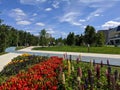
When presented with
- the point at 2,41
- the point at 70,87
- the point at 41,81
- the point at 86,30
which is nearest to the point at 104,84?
the point at 70,87

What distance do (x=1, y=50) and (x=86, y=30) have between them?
95.8 feet

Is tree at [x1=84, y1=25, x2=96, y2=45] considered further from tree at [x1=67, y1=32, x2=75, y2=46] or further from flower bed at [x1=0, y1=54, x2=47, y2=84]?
flower bed at [x1=0, y1=54, x2=47, y2=84]

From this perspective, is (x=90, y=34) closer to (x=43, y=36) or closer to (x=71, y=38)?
(x=71, y=38)

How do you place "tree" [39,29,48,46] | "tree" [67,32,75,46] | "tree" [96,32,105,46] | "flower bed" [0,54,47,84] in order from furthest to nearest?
"tree" [67,32,75,46]
"tree" [39,29,48,46]
"tree" [96,32,105,46]
"flower bed" [0,54,47,84]

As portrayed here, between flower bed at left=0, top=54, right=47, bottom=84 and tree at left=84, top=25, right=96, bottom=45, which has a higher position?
tree at left=84, top=25, right=96, bottom=45

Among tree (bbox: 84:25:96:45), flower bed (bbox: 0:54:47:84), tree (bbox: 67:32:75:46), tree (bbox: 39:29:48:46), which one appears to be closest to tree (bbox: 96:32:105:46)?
tree (bbox: 84:25:96:45)

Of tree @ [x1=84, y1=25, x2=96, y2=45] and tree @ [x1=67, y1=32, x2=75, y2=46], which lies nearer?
tree @ [x1=84, y1=25, x2=96, y2=45]

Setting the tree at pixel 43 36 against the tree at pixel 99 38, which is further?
the tree at pixel 43 36

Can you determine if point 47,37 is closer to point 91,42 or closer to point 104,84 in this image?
point 91,42

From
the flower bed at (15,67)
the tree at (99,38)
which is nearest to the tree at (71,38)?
the tree at (99,38)

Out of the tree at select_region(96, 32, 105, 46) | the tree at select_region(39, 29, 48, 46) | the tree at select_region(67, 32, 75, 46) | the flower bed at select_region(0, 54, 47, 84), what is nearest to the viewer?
the flower bed at select_region(0, 54, 47, 84)

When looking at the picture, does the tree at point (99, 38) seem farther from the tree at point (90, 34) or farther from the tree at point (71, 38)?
the tree at point (71, 38)

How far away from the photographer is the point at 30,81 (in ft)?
20.9

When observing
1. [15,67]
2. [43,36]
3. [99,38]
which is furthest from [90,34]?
[15,67]
